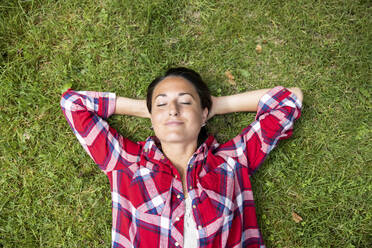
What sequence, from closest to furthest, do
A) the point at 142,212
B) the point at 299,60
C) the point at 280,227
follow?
the point at 142,212, the point at 280,227, the point at 299,60

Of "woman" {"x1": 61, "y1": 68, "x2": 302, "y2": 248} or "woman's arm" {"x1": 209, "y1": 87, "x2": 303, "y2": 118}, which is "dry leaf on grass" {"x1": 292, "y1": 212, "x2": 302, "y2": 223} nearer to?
"woman" {"x1": 61, "y1": 68, "x2": 302, "y2": 248}

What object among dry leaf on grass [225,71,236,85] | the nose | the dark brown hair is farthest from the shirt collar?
dry leaf on grass [225,71,236,85]

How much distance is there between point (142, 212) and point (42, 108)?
7.41ft

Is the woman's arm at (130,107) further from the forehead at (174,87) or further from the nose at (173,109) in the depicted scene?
the nose at (173,109)

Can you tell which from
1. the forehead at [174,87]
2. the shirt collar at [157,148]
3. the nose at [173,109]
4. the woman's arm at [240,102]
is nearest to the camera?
the nose at [173,109]

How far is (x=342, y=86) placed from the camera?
4398 mm

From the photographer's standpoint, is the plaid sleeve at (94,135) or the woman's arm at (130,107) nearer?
the plaid sleeve at (94,135)

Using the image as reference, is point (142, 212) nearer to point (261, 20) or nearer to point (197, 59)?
point (197, 59)

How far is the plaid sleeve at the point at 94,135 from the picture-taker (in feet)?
11.8

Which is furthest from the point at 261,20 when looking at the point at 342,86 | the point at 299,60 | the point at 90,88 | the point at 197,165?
the point at 90,88

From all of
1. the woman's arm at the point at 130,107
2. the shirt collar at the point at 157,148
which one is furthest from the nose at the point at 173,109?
the woman's arm at the point at 130,107

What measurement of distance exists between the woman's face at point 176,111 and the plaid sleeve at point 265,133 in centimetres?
66

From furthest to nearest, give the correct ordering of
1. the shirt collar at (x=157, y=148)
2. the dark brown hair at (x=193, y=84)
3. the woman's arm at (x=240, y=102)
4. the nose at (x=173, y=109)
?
the woman's arm at (x=240, y=102) < the dark brown hair at (x=193, y=84) < the shirt collar at (x=157, y=148) < the nose at (x=173, y=109)

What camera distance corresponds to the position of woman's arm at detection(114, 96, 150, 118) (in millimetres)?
3959
